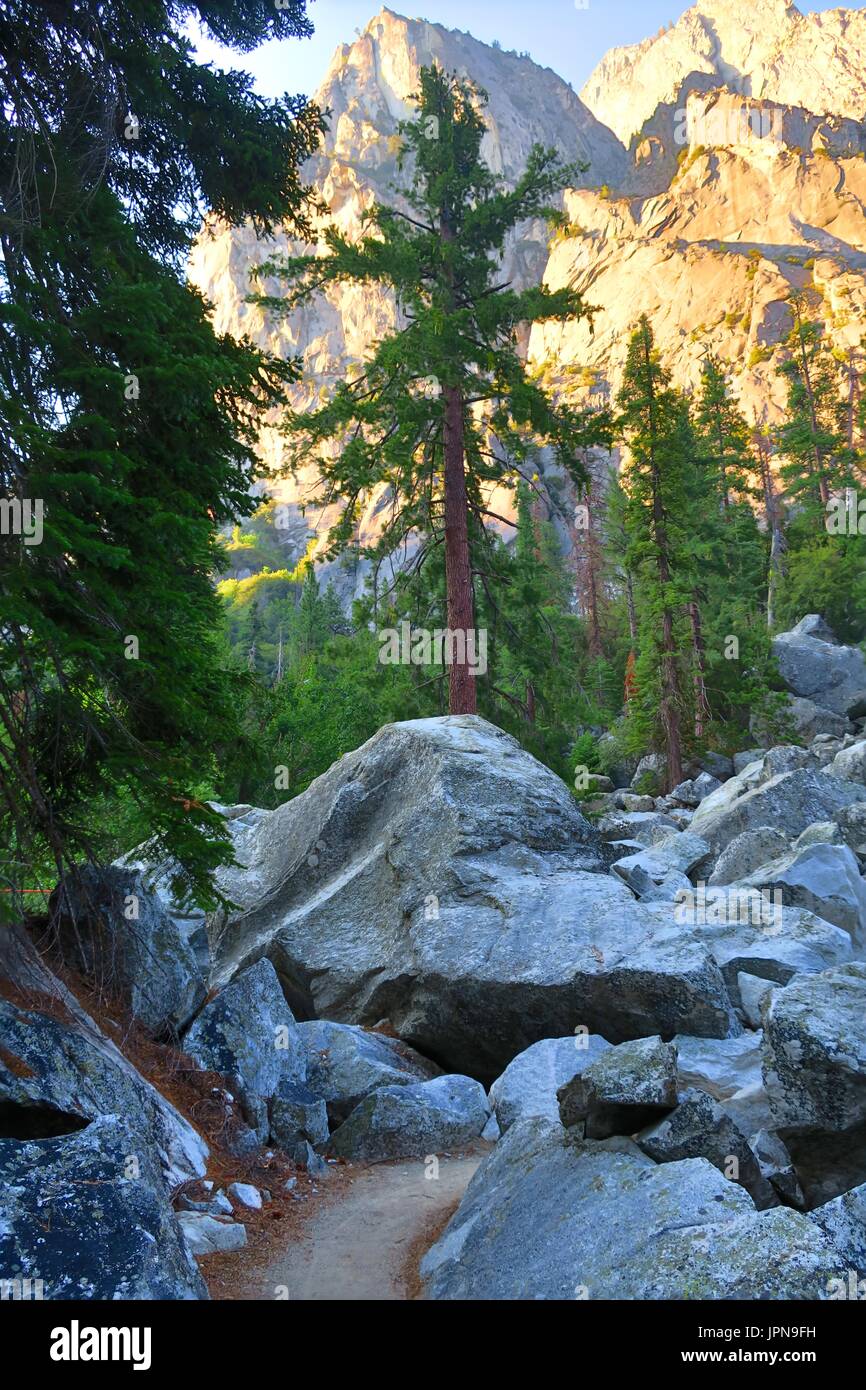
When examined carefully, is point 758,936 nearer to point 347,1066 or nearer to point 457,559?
point 347,1066

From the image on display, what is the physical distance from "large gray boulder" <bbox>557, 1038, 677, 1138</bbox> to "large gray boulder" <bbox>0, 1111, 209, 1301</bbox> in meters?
2.36

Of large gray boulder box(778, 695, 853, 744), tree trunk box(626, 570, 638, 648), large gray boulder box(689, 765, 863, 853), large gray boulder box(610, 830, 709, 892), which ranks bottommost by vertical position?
large gray boulder box(610, 830, 709, 892)

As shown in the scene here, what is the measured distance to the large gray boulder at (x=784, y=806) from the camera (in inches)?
678

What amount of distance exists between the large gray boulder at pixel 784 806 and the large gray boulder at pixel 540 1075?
9342 mm

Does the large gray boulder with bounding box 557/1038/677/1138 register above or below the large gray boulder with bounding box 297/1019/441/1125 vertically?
above

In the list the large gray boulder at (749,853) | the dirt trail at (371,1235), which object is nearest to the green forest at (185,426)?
the dirt trail at (371,1235)

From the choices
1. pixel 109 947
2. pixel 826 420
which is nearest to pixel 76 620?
pixel 109 947

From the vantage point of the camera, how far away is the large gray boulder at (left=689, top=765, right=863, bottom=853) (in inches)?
678

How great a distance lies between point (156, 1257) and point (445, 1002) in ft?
19.4

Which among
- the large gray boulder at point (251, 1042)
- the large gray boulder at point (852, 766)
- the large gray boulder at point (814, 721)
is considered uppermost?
the large gray boulder at point (814, 721)

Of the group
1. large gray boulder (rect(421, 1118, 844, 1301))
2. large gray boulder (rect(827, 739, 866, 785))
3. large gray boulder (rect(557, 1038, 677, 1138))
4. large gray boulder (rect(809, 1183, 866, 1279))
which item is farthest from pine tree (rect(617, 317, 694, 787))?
large gray boulder (rect(809, 1183, 866, 1279))

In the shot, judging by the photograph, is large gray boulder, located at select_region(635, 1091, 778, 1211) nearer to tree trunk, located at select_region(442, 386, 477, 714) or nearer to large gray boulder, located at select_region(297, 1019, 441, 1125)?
large gray boulder, located at select_region(297, 1019, 441, 1125)

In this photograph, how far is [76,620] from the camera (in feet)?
20.6

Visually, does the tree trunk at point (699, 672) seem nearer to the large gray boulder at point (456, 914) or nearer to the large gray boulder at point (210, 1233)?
the large gray boulder at point (456, 914)
